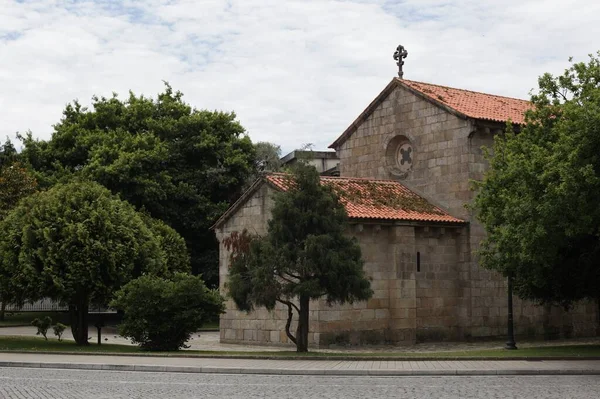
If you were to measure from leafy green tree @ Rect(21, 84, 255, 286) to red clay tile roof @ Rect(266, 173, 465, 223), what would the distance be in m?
15.4

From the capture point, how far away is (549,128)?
25.2 m

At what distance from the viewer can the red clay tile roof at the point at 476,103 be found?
33875 millimetres

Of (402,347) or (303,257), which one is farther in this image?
(402,347)

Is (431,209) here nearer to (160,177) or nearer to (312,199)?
(312,199)

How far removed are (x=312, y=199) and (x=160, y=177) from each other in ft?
77.5

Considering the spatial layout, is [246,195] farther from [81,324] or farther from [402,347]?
[402,347]

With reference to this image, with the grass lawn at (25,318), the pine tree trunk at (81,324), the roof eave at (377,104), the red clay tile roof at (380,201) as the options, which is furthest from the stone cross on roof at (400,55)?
the grass lawn at (25,318)

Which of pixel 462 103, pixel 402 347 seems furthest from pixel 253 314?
pixel 462 103

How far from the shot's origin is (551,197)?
71.9 feet

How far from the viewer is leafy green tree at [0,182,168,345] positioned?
27547 millimetres

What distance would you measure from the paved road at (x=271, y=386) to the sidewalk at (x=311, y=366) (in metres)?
0.84

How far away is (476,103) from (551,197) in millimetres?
14312

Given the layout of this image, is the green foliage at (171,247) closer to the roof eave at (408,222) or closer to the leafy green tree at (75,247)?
the leafy green tree at (75,247)

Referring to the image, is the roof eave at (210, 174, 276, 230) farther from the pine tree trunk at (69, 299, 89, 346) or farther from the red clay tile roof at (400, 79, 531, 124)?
the red clay tile roof at (400, 79, 531, 124)
